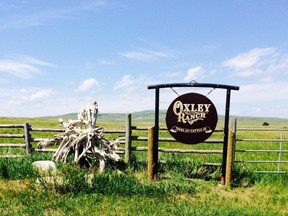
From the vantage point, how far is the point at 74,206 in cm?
692

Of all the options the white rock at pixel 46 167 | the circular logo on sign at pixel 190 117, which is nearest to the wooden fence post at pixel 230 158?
the circular logo on sign at pixel 190 117

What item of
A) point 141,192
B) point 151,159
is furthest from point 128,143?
point 141,192

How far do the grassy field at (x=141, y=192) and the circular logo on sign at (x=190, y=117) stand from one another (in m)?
0.98

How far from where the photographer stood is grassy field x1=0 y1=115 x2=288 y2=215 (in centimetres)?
688

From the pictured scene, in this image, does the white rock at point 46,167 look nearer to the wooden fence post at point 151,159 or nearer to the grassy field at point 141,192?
the grassy field at point 141,192

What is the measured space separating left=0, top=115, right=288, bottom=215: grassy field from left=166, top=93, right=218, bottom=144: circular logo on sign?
0.98 m

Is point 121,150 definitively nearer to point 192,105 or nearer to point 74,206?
point 192,105

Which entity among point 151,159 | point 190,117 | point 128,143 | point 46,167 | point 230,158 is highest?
point 190,117

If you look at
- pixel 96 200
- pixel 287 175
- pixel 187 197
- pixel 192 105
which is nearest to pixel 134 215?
pixel 96 200

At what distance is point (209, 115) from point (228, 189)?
88.7 inches

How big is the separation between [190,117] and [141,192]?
288cm

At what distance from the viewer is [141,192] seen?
26.4 ft

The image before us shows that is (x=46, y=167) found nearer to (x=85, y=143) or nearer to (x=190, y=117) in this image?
(x=85, y=143)

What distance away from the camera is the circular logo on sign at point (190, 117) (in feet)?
31.5
